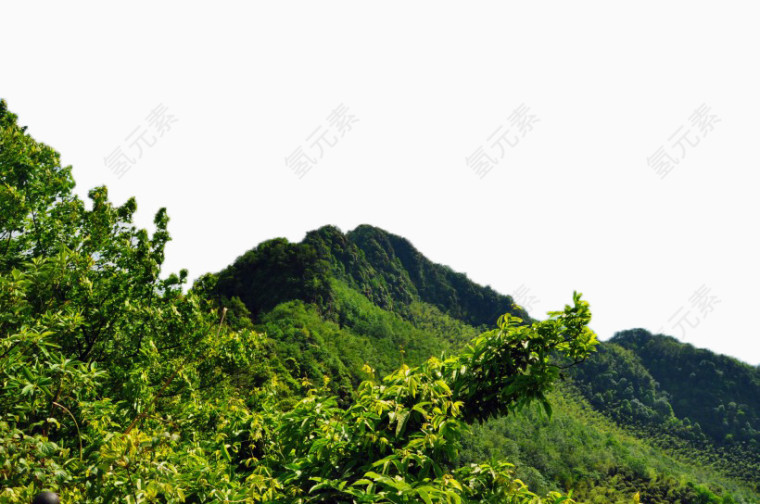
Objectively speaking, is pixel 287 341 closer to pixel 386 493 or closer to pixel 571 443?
pixel 386 493

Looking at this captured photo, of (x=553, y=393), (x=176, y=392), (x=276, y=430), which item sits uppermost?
(x=176, y=392)

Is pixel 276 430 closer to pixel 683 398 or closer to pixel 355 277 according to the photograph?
pixel 355 277

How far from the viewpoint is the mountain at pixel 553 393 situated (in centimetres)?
4144

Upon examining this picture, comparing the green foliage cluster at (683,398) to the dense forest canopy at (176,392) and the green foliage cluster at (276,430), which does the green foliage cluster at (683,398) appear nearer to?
the dense forest canopy at (176,392)

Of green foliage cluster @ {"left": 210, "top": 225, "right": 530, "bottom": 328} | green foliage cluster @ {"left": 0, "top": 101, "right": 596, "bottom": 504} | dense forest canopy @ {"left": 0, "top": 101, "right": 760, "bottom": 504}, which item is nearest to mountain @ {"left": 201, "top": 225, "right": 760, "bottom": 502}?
green foliage cluster @ {"left": 210, "top": 225, "right": 530, "bottom": 328}

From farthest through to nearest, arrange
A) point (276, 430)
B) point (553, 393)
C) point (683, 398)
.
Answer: point (683, 398) → point (553, 393) → point (276, 430)

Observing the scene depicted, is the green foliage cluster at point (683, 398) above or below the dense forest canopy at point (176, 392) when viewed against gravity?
below

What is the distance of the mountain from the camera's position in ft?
136

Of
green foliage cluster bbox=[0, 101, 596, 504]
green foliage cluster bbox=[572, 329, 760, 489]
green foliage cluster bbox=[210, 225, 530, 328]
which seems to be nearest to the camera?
green foliage cluster bbox=[0, 101, 596, 504]

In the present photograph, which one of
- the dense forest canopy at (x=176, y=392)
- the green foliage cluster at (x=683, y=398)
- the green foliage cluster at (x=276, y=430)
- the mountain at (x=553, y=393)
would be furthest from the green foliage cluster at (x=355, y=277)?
the green foliage cluster at (x=683, y=398)

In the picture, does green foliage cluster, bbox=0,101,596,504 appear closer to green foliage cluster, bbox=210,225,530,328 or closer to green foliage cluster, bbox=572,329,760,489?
green foliage cluster, bbox=210,225,530,328

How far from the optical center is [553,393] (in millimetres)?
52625

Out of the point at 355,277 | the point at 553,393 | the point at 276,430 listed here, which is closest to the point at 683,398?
the point at 553,393

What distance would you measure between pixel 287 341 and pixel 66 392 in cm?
3072
